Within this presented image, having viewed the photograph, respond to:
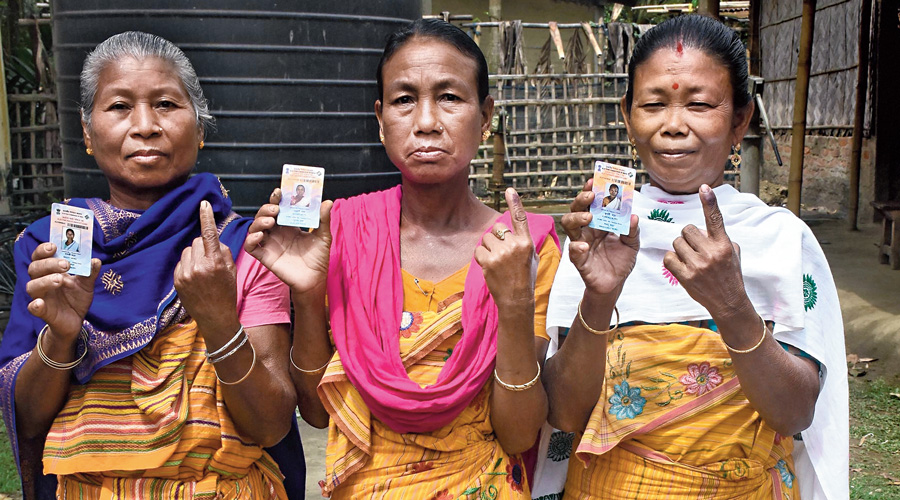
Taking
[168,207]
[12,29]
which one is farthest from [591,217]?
[12,29]

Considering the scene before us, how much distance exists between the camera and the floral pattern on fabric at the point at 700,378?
2.03 meters

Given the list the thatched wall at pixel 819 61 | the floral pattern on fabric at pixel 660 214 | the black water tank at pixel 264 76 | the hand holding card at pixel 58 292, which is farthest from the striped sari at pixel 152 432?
the thatched wall at pixel 819 61

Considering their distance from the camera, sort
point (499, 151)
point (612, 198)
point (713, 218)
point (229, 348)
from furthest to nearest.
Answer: point (499, 151), point (229, 348), point (612, 198), point (713, 218)

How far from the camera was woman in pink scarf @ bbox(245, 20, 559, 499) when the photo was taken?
6.53ft

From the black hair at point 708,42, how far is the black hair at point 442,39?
42 cm

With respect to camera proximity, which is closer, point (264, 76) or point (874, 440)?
point (264, 76)

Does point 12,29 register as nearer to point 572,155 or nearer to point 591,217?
point 572,155

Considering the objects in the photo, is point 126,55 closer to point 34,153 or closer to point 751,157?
point 751,157

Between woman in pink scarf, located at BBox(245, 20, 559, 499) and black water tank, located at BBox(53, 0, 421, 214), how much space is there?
198 cm

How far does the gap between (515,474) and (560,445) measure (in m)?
0.18

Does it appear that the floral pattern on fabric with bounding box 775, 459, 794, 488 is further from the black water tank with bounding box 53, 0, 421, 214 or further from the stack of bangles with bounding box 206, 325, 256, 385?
the black water tank with bounding box 53, 0, 421, 214

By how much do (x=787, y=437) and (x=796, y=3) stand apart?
38.5 feet

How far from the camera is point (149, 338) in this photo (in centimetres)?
206

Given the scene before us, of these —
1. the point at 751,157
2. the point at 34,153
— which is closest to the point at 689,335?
the point at 751,157
